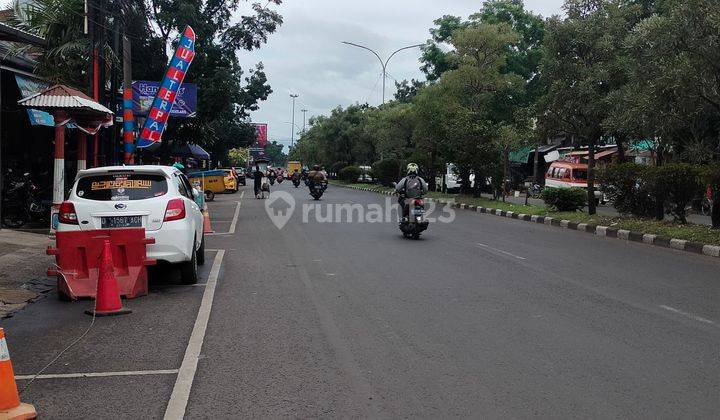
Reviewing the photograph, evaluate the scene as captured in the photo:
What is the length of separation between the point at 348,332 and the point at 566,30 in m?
16.6

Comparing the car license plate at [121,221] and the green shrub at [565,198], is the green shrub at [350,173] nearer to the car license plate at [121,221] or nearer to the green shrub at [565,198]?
the green shrub at [565,198]

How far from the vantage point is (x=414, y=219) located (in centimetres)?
1480

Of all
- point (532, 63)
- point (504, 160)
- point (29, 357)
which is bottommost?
point (29, 357)

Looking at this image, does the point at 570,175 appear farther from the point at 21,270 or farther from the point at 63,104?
the point at 21,270

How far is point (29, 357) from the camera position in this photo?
19.0 feet

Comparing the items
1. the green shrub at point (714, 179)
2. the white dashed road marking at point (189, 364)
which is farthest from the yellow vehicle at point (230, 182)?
the white dashed road marking at point (189, 364)

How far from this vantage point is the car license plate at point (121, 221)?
8.67m

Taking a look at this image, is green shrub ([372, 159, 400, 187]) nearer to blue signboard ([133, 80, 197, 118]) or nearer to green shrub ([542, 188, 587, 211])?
blue signboard ([133, 80, 197, 118])

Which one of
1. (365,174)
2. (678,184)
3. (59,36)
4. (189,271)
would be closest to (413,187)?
(678,184)

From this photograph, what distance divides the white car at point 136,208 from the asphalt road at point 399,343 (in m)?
0.64

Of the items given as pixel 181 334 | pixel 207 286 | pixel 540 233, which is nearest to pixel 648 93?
pixel 540 233

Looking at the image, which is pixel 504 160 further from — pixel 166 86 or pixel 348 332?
pixel 348 332

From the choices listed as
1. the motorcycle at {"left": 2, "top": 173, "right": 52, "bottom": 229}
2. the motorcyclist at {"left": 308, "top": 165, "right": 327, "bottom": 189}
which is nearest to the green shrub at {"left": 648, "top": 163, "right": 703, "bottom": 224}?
the motorcycle at {"left": 2, "top": 173, "right": 52, "bottom": 229}

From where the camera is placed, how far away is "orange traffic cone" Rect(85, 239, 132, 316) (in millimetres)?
7352
